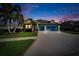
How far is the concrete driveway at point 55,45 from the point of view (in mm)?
2242

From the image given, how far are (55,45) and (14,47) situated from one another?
1.16 ft

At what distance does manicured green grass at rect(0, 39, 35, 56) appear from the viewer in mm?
2240

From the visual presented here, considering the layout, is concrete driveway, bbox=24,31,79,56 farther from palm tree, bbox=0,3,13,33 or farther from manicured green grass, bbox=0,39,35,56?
palm tree, bbox=0,3,13,33

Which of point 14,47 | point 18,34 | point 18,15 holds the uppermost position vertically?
point 18,15

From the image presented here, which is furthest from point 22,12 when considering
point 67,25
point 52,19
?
point 67,25

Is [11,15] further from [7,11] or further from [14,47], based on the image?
[14,47]

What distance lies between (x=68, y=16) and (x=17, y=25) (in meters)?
0.45

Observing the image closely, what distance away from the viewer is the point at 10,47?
225cm

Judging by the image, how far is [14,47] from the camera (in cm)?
225

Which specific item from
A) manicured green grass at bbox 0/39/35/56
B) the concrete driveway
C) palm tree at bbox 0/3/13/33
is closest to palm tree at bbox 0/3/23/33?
palm tree at bbox 0/3/13/33

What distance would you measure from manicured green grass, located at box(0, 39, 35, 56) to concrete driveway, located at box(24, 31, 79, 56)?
0.04 metres

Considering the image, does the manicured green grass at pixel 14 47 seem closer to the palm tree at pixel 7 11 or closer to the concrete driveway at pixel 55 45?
the concrete driveway at pixel 55 45

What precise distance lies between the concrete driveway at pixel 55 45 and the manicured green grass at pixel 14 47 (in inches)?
1.7

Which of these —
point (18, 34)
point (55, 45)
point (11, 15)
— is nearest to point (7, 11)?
point (11, 15)
